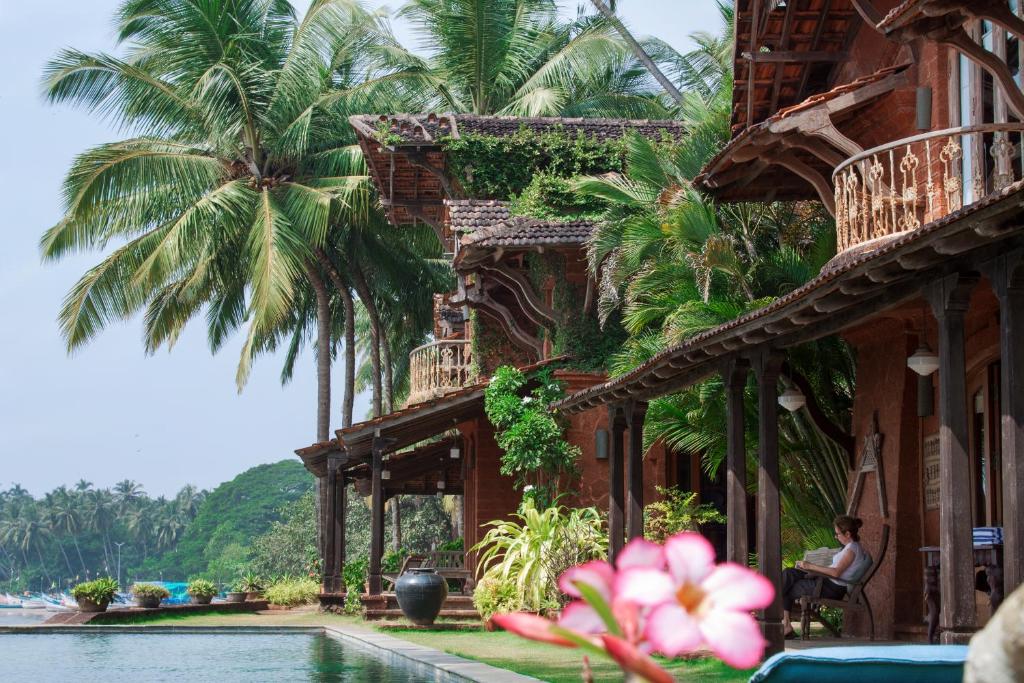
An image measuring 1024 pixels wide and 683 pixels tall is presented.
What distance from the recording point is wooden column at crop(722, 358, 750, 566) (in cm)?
1139

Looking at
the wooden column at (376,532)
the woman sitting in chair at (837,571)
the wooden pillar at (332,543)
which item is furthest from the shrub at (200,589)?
the woman sitting in chair at (837,571)

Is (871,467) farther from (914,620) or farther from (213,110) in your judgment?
(213,110)

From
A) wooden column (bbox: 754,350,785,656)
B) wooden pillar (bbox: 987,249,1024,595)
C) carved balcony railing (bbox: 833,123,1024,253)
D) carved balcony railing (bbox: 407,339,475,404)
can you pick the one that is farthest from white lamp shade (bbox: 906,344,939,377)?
carved balcony railing (bbox: 407,339,475,404)

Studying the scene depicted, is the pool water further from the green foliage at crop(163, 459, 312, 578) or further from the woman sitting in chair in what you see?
the green foliage at crop(163, 459, 312, 578)

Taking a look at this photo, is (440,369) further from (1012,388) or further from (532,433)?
(1012,388)

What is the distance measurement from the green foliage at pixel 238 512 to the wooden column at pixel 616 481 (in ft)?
299

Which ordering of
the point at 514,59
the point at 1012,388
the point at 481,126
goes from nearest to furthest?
1. the point at 1012,388
2. the point at 481,126
3. the point at 514,59

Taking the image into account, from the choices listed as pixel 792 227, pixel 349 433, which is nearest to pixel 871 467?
pixel 792 227

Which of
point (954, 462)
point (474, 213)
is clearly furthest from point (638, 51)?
point (954, 462)

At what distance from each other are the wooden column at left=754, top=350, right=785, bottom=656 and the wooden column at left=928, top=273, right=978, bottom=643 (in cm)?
265

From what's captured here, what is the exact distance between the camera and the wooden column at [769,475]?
35.1 ft

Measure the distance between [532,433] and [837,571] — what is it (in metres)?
8.40

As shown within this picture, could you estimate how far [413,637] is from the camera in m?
17.0

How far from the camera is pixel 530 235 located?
20469 mm
